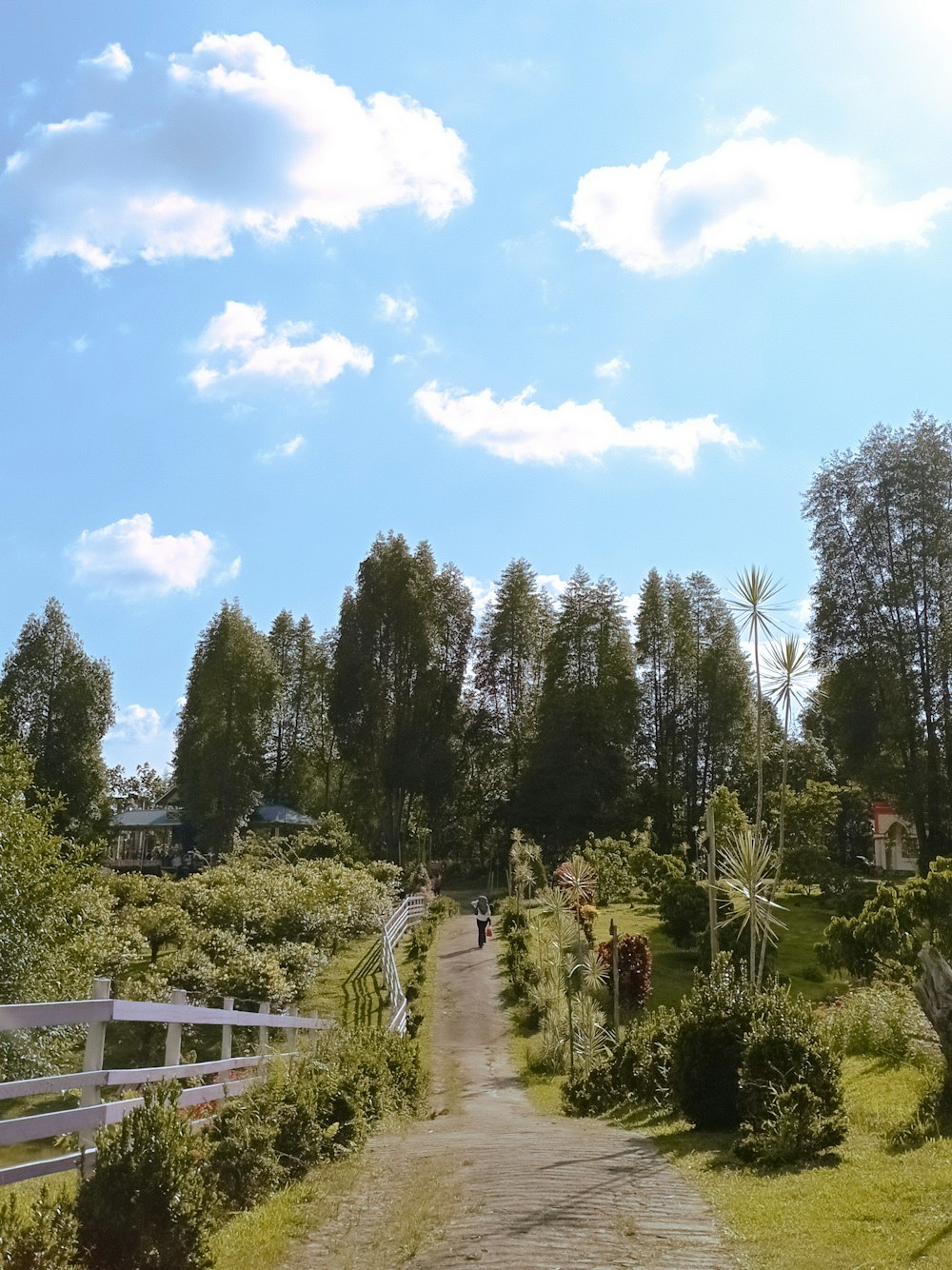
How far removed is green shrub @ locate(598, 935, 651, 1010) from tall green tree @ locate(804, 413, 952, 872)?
18.6 m

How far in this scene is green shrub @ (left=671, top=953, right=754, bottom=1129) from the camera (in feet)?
33.2

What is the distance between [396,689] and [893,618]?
25.1m

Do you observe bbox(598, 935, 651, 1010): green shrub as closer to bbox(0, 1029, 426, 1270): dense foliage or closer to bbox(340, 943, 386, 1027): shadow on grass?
bbox(340, 943, 386, 1027): shadow on grass

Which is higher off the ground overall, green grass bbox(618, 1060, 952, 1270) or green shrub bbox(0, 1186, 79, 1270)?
green shrub bbox(0, 1186, 79, 1270)

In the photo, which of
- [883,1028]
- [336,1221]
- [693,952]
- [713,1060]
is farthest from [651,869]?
[336,1221]

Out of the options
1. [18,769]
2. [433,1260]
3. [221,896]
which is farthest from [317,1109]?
[221,896]

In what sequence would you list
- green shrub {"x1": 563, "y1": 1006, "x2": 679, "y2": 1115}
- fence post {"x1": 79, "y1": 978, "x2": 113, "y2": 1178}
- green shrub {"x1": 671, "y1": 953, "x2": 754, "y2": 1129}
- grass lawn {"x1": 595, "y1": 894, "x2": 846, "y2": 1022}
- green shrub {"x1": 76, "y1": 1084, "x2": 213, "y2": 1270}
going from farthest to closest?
grass lawn {"x1": 595, "y1": 894, "x2": 846, "y2": 1022} < green shrub {"x1": 563, "y1": 1006, "x2": 679, "y2": 1115} < green shrub {"x1": 671, "y1": 953, "x2": 754, "y2": 1129} < fence post {"x1": 79, "y1": 978, "x2": 113, "y2": 1178} < green shrub {"x1": 76, "y1": 1084, "x2": 213, "y2": 1270}

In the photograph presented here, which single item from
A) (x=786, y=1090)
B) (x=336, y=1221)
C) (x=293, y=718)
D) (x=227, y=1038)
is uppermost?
(x=293, y=718)

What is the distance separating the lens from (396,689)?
5622cm

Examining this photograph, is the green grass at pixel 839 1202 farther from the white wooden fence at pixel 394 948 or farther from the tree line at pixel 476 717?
the tree line at pixel 476 717

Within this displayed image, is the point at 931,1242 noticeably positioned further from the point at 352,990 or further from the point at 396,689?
the point at 396,689

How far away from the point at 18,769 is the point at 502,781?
4046 centimetres

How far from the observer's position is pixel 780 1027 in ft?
31.2

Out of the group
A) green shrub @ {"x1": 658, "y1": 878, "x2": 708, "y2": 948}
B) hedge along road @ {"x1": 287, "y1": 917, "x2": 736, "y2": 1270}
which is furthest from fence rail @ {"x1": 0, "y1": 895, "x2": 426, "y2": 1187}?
green shrub @ {"x1": 658, "y1": 878, "x2": 708, "y2": 948}
